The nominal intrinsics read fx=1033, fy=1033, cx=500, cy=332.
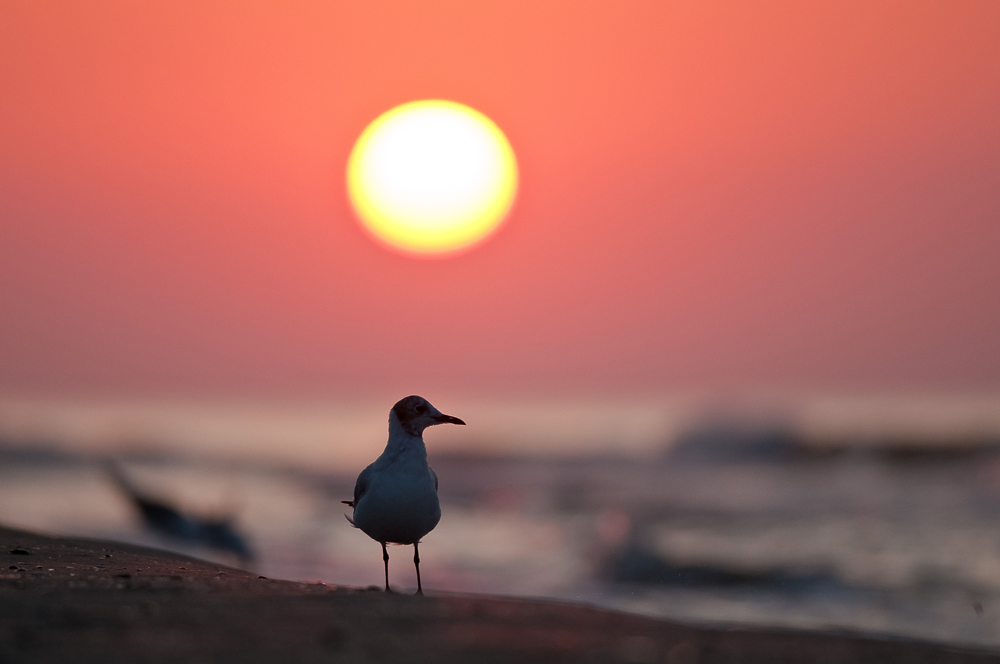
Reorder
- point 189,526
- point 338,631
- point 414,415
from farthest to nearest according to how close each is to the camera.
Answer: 1. point 189,526
2. point 414,415
3. point 338,631

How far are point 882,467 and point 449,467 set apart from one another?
11.2 metres

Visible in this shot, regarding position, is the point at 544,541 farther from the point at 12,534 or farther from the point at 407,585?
the point at 12,534

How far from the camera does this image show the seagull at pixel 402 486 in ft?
26.3

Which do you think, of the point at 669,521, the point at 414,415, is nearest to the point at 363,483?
the point at 414,415

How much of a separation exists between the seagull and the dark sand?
4.48 feet

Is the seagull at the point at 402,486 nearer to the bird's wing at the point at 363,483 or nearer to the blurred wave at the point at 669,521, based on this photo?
the bird's wing at the point at 363,483

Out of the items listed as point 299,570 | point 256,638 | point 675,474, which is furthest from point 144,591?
point 675,474

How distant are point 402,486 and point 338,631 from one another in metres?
3.00

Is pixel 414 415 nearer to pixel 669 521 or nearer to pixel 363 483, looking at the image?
pixel 363 483

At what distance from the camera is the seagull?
8023 millimetres

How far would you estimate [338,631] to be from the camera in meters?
5.04

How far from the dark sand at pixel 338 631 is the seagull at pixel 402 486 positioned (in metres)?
1.37

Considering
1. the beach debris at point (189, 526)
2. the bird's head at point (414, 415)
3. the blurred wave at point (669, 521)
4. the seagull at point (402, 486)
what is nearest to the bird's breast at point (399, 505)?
the seagull at point (402, 486)

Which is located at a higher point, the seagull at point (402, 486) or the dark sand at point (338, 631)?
the seagull at point (402, 486)
